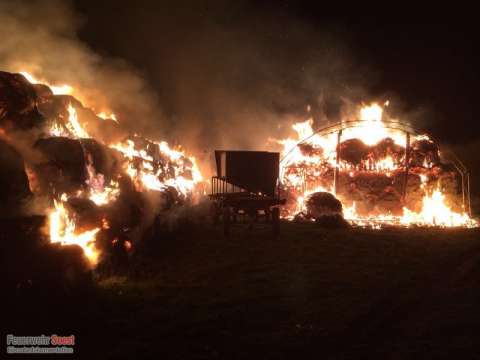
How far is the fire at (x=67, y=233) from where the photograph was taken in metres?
7.69

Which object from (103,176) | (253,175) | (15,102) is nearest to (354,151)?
(253,175)

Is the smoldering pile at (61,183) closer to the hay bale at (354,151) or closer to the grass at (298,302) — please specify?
the grass at (298,302)

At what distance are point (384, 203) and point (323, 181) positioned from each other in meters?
3.34

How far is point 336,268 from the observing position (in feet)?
30.0

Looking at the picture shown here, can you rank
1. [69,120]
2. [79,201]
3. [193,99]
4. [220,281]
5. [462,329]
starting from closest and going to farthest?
[462,329] → [220,281] → [79,201] → [69,120] → [193,99]

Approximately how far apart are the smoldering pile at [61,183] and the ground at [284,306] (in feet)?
3.24

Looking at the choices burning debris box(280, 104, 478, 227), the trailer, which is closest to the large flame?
the trailer

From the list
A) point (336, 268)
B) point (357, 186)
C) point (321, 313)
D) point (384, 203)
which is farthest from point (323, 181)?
point (321, 313)

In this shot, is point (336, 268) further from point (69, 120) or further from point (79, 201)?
point (69, 120)

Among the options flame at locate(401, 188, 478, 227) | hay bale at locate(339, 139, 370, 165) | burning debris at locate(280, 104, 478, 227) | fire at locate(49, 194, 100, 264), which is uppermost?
hay bale at locate(339, 139, 370, 165)

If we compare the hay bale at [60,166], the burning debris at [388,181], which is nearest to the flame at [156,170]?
the hay bale at [60,166]

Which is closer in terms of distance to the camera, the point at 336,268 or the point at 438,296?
the point at 438,296

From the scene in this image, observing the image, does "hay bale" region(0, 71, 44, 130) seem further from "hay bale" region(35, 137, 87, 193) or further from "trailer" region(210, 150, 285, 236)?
"trailer" region(210, 150, 285, 236)

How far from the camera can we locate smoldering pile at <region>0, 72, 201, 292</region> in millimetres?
6605
